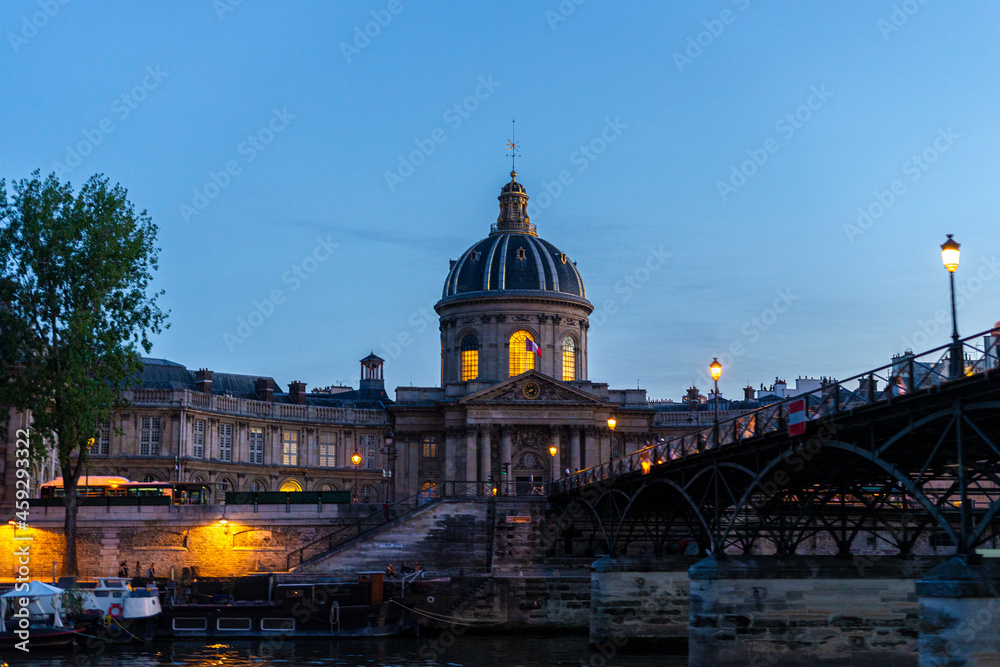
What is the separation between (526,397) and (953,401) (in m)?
68.4

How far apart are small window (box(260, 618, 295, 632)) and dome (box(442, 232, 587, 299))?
53990 millimetres

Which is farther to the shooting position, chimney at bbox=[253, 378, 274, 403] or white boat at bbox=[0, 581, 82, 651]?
chimney at bbox=[253, 378, 274, 403]

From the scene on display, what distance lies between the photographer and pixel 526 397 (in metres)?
93.9

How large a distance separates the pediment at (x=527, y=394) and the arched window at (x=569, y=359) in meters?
10.0

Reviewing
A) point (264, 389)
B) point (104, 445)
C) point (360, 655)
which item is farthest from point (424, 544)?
point (264, 389)

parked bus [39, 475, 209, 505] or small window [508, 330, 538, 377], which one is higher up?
small window [508, 330, 538, 377]

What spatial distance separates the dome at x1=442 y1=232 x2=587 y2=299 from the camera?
104812 millimetres

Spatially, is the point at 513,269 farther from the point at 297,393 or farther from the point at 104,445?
the point at 104,445

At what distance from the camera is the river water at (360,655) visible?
4531cm

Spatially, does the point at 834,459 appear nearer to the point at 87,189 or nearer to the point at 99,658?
the point at 99,658

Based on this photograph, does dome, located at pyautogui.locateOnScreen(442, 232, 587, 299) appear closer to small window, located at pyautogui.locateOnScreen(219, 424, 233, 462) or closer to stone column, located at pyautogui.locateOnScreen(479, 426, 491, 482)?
stone column, located at pyautogui.locateOnScreen(479, 426, 491, 482)

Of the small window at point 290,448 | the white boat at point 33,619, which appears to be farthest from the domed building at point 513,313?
the white boat at point 33,619

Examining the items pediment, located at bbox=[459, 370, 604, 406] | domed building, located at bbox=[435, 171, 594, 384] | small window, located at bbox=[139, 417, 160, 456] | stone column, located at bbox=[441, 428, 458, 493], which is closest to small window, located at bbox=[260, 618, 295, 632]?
pediment, located at bbox=[459, 370, 604, 406]

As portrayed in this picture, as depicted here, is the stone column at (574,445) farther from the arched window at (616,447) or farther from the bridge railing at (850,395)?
the bridge railing at (850,395)
